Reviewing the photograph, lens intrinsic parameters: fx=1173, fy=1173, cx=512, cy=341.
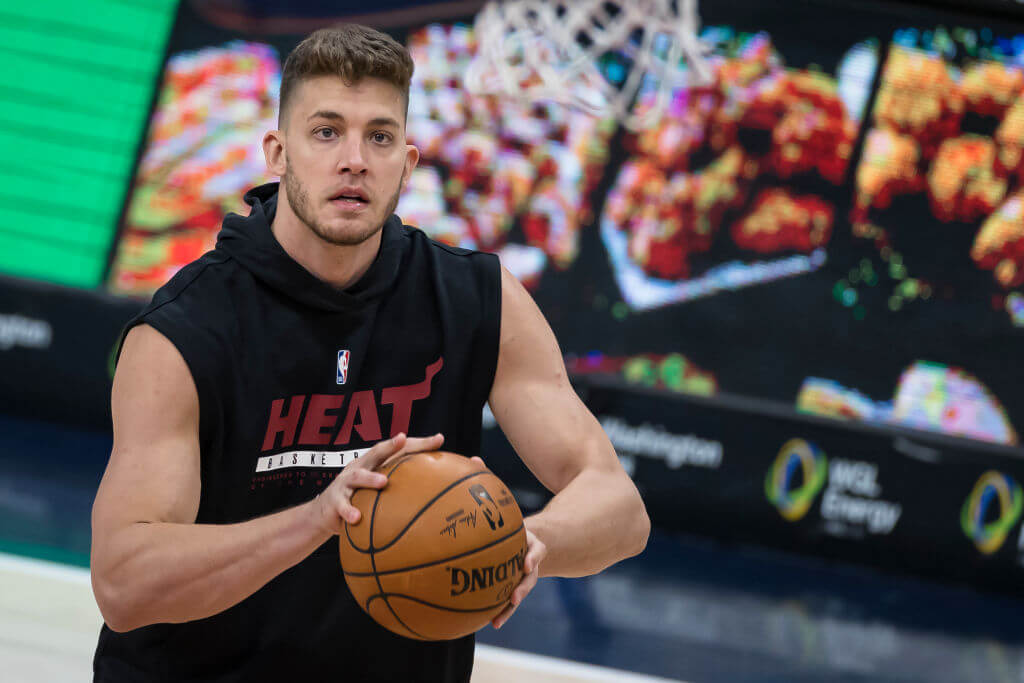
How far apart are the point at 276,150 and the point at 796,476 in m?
4.28

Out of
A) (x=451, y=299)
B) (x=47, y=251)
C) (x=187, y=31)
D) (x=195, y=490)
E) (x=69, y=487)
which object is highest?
(x=187, y=31)

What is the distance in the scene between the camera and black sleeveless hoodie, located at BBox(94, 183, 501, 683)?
2090 millimetres

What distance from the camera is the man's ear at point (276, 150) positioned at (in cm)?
211

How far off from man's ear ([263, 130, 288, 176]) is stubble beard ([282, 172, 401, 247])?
3 cm

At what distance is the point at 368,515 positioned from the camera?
1742mm

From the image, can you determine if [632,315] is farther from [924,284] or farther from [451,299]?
[451,299]

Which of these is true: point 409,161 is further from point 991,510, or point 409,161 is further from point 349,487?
point 991,510

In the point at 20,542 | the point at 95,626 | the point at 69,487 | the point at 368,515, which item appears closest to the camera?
the point at 368,515

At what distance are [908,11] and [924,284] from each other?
142 cm

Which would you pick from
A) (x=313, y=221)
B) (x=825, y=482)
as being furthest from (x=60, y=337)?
(x=313, y=221)

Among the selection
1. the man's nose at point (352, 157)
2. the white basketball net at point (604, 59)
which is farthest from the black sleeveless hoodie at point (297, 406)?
the white basketball net at point (604, 59)

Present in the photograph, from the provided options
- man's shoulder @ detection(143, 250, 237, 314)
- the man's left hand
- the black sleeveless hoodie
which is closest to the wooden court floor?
the black sleeveless hoodie

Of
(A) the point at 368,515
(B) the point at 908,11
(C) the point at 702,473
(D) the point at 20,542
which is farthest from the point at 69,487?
(B) the point at 908,11

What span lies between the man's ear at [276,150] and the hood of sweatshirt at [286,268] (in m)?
0.12
